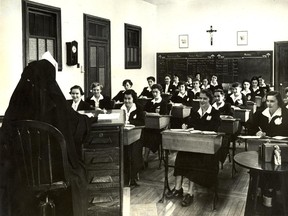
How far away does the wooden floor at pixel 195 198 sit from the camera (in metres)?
3.89

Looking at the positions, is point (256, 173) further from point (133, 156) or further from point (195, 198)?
point (133, 156)

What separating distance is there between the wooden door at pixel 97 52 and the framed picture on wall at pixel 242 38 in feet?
13.6

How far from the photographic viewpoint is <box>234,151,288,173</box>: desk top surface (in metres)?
2.95

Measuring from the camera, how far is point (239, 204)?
13.4 feet

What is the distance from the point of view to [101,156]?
2.83 meters

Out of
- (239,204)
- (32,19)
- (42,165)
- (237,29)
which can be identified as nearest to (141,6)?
(237,29)

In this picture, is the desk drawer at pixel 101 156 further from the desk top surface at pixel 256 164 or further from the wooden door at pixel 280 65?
the wooden door at pixel 280 65

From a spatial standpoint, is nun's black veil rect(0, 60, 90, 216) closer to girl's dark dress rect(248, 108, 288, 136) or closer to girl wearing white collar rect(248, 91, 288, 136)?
girl wearing white collar rect(248, 91, 288, 136)

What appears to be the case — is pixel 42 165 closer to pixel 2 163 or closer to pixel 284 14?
pixel 2 163

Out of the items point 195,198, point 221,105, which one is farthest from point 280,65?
point 195,198

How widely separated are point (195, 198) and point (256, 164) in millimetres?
1391

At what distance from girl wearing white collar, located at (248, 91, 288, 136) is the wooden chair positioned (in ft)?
9.12

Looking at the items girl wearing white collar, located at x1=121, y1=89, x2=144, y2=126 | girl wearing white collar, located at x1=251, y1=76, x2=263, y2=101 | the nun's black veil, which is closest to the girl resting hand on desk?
girl wearing white collar, located at x1=121, y1=89, x2=144, y2=126

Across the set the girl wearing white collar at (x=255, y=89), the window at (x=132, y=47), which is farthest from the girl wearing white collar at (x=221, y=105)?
the window at (x=132, y=47)
